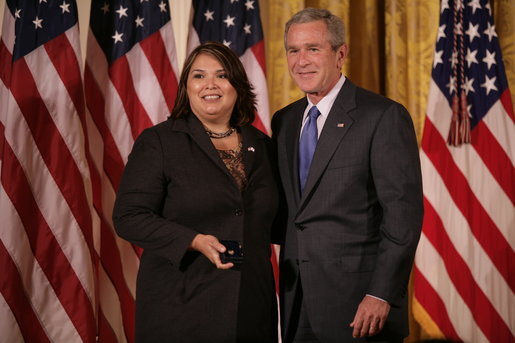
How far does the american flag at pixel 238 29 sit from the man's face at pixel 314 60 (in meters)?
1.18

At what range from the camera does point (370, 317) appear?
76.6 inches

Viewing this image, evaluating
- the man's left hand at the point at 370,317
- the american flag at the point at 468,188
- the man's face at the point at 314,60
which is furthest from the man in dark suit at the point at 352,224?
the american flag at the point at 468,188

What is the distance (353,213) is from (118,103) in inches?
71.4

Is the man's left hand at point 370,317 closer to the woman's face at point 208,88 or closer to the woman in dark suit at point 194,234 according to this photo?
the woman in dark suit at point 194,234

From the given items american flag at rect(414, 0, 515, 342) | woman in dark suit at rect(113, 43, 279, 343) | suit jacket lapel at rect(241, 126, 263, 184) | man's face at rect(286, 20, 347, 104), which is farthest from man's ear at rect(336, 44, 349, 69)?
american flag at rect(414, 0, 515, 342)

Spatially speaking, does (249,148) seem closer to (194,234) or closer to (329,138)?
(329,138)

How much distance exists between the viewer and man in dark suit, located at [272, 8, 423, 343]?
1.98 m

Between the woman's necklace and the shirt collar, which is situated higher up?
the shirt collar

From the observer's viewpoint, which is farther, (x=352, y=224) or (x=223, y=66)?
(x=223, y=66)

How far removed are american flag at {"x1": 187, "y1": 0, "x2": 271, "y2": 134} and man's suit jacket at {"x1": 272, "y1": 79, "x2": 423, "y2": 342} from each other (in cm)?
148

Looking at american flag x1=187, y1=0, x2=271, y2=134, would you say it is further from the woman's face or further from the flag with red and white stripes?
the woman's face

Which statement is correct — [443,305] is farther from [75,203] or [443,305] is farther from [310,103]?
[75,203]

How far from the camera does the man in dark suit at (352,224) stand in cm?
198

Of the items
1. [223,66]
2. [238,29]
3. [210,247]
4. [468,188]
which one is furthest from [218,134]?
[468,188]
